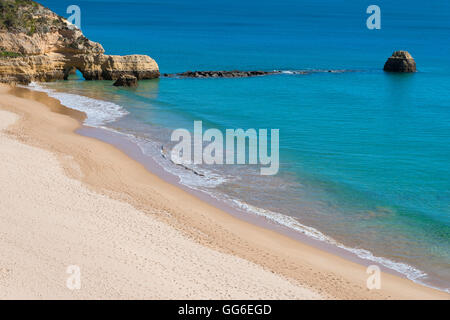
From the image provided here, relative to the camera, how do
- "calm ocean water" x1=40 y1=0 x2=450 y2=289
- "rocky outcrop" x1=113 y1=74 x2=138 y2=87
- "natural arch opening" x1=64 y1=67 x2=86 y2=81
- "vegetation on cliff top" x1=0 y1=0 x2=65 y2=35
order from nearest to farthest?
"calm ocean water" x1=40 y1=0 x2=450 y2=289 → "vegetation on cliff top" x1=0 y1=0 x2=65 y2=35 → "rocky outcrop" x1=113 y1=74 x2=138 y2=87 → "natural arch opening" x1=64 y1=67 x2=86 y2=81

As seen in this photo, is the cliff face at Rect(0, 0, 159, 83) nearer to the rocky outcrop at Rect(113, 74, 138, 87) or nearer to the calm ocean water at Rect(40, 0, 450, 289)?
the calm ocean water at Rect(40, 0, 450, 289)

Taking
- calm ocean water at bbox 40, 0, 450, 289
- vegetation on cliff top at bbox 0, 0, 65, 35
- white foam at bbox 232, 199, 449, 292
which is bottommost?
white foam at bbox 232, 199, 449, 292

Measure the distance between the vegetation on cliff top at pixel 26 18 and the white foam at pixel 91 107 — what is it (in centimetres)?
490

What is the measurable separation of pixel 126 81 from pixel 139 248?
3498 cm

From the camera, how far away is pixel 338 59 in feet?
245

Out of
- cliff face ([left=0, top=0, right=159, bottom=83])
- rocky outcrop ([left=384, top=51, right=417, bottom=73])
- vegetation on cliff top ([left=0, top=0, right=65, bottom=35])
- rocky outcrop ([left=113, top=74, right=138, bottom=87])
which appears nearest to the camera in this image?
cliff face ([left=0, top=0, right=159, bottom=83])

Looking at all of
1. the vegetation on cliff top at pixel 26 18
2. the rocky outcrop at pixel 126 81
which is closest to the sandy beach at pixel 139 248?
the vegetation on cliff top at pixel 26 18

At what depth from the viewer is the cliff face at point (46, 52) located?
47031 millimetres

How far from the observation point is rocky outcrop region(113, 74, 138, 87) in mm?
51000

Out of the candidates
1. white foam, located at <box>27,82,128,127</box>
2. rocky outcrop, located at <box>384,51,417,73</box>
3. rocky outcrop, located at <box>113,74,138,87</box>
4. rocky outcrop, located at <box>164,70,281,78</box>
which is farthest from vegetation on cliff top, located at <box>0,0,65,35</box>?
rocky outcrop, located at <box>384,51,417,73</box>

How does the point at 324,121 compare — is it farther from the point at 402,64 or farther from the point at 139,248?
the point at 402,64

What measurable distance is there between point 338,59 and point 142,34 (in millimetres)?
36838

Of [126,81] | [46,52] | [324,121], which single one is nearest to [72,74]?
[46,52]

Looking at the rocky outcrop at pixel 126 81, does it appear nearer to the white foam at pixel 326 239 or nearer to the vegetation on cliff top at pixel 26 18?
the vegetation on cliff top at pixel 26 18
